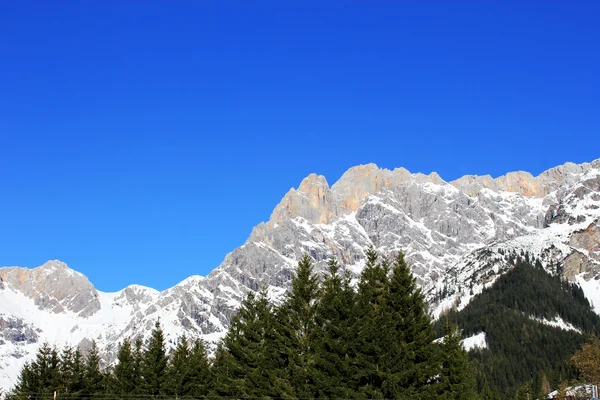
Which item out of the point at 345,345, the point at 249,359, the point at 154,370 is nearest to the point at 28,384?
the point at 154,370

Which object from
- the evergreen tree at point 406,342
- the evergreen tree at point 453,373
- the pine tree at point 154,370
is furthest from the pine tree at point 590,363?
the pine tree at point 154,370

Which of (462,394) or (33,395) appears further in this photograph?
(33,395)

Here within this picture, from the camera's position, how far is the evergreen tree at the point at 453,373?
4750 cm

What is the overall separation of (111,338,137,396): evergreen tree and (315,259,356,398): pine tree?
37542 mm

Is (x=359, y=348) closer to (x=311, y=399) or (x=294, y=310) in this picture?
(x=311, y=399)

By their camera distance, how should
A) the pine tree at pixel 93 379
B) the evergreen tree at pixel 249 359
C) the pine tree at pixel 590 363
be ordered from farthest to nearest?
the pine tree at pixel 590 363 → the pine tree at pixel 93 379 → the evergreen tree at pixel 249 359

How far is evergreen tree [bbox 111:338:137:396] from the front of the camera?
80250 millimetres

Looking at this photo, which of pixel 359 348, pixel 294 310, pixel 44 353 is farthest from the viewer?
pixel 44 353

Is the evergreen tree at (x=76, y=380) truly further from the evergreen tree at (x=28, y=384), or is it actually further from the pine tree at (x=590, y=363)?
the pine tree at (x=590, y=363)

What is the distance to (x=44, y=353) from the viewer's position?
84312 mm

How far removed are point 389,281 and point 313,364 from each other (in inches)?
346

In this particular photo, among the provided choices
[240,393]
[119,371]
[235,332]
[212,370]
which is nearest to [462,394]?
[240,393]

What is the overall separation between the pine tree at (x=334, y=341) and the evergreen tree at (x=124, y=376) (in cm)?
3754

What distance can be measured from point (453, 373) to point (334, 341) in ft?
48.2
